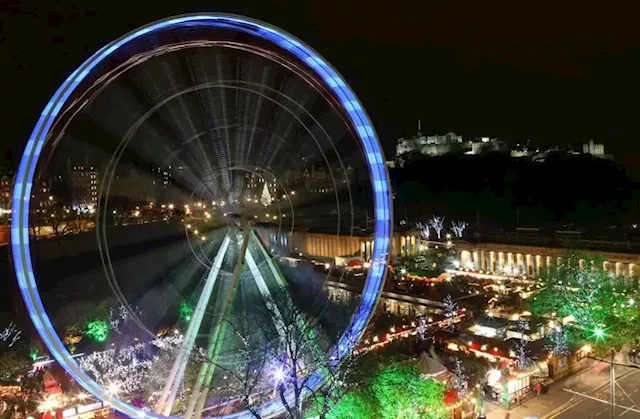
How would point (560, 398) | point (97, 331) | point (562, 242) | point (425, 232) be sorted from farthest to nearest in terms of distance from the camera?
point (425, 232) < point (562, 242) < point (97, 331) < point (560, 398)

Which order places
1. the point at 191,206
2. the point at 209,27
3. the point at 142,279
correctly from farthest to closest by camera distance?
the point at 142,279, the point at 191,206, the point at 209,27

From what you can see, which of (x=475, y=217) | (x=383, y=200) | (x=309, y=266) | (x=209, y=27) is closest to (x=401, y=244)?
(x=475, y=217)

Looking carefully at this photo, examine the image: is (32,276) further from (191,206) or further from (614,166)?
(614,166)

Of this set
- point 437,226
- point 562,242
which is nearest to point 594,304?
point 562,242

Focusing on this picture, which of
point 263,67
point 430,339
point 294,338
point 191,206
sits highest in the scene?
point 263,67

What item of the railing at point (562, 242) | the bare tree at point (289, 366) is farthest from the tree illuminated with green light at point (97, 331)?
the railing at point (562, 242)

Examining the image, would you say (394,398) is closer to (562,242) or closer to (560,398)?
(560,398)
